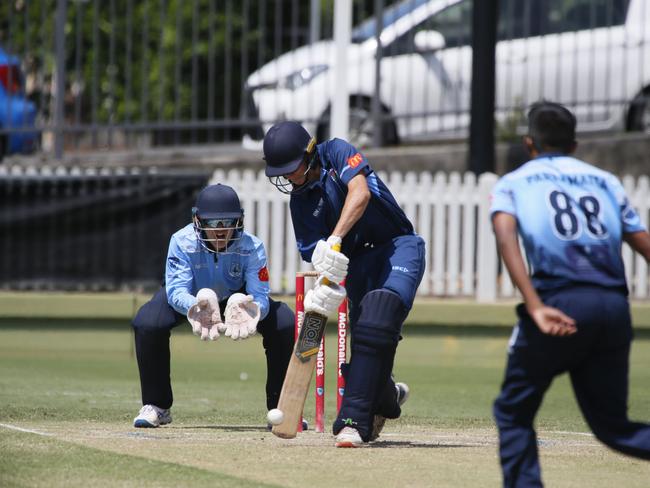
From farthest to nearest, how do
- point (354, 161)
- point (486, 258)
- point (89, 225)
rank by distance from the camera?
point (89, 225) < point (486, 258) < point (354, 161)

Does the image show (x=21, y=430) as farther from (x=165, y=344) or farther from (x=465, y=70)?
(x=465, y=70)

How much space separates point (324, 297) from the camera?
22.1 ft

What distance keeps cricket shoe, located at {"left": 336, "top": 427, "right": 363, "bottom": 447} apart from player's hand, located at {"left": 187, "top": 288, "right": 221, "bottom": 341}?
2.96 ft

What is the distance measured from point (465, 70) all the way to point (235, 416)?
6.75 m

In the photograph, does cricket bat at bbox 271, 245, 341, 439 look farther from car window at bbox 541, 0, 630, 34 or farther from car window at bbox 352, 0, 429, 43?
car window at bbox 541, 0, 630, 34

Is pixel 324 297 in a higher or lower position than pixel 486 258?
higher

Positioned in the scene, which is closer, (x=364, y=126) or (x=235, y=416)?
(x=235, y=416)

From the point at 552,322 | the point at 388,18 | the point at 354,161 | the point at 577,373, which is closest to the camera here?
the point at 552,322

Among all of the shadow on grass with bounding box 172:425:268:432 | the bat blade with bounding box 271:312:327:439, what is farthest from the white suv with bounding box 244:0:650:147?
the bat blade with bounding box 271:312:327:439

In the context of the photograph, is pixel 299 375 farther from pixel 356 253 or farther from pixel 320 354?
pixel 356 253

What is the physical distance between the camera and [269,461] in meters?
6.29

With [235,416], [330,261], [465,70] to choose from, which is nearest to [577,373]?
[330,261]

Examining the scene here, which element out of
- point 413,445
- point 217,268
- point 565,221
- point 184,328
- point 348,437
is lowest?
point 184,328

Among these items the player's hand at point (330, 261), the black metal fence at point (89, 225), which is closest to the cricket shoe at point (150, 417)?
the player's hand at point (330, 261)
